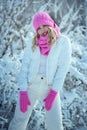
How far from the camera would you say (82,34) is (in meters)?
6.67

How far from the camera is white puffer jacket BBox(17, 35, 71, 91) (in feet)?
12.9

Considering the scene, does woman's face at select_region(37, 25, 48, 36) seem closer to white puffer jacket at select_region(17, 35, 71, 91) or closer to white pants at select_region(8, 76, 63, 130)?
white puffer jacket at select_region(17, 35, 71, 91)

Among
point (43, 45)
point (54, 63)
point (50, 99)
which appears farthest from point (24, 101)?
point (43, 45)

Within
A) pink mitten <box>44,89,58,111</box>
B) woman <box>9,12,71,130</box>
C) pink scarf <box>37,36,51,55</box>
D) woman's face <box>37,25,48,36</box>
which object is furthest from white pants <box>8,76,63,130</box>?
woman's face <box>37,25,48,36</box>

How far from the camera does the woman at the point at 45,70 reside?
3.92 m

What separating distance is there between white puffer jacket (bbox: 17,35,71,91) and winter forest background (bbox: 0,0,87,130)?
1241 millimetres

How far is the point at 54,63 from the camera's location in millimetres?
3949

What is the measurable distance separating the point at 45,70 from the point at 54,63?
4.7 inches

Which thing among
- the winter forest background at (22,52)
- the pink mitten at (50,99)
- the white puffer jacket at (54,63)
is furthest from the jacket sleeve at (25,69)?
the winter forest background at (22,52)

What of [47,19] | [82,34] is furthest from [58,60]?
[82,34]

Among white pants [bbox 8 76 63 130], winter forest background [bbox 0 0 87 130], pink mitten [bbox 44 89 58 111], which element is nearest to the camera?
pink mitten [bbox 44 89 58 111]

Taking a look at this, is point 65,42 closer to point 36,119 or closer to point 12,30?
point 36,119

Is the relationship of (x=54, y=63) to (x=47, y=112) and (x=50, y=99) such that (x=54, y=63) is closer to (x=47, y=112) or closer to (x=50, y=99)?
(x=50, y=99)

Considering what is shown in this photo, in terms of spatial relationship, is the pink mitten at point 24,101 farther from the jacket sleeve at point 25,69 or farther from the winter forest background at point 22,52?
the winter forest background at point 22,52
